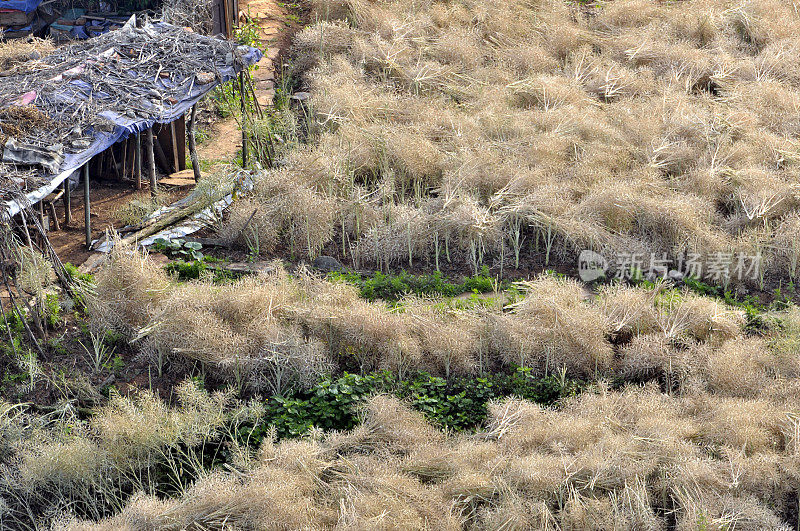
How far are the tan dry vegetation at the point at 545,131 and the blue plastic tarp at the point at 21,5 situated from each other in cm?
395

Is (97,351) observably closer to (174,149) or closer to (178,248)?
(178,248)

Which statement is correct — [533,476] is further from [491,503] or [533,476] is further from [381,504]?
[381,504]

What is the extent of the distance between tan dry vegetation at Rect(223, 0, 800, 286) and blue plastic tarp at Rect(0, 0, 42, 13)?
3.95m

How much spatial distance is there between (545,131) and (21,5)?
7.97m

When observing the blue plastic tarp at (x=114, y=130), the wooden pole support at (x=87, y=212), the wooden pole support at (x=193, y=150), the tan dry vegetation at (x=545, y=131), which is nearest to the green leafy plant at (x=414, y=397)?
the tan dry vegetation at (x=545, y=131)

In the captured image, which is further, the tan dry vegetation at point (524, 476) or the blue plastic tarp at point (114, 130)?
the blue plastic tarp at point (114, 130)

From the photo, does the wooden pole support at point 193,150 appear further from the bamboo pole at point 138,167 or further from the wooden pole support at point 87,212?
the wooden pole support at point 87,212

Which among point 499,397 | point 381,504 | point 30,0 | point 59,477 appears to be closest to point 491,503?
point 381,504

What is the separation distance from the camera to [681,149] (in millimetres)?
8781

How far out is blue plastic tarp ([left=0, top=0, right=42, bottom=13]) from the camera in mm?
12219

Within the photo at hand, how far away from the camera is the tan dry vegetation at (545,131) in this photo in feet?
25.7

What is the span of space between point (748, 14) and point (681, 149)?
4569 millimetres

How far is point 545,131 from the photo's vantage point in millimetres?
9344

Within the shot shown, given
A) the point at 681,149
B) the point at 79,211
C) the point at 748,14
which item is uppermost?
the point at 748,14
